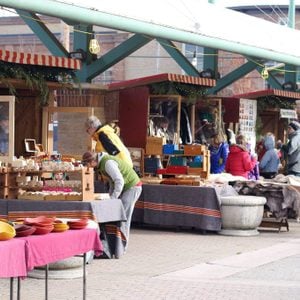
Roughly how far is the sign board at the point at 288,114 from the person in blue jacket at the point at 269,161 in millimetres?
3207

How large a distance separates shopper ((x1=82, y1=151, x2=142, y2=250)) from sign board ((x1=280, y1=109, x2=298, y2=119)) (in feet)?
34.7

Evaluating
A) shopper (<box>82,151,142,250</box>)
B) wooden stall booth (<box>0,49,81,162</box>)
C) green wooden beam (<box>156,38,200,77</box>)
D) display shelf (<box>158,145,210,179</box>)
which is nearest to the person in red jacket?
display shelf (<box>158,145,210,179</box>)

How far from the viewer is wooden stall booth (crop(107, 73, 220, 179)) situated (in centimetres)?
1667

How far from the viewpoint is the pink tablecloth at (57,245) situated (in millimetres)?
7008

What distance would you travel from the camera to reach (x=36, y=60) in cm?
1398

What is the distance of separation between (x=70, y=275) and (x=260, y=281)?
2224mm

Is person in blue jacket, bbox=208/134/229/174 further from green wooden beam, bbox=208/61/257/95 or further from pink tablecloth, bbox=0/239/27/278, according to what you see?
pink tablecloth, bbox=0/239/27/278

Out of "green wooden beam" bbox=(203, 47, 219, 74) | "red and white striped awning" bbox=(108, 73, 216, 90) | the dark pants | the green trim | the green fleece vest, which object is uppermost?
"green wooden beam" bbox=(203, 47, 219, 74)

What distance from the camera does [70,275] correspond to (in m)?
9.91

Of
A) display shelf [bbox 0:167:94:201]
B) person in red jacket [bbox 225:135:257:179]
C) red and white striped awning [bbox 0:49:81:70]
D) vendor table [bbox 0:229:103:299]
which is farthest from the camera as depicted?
person in red jacket [bbox 225:135:257:179]

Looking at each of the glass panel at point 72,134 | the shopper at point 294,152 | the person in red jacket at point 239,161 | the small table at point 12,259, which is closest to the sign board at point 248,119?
the shopper at point 294,152

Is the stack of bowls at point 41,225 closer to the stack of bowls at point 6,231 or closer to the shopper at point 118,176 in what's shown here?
the stack of bowls at point 6,231

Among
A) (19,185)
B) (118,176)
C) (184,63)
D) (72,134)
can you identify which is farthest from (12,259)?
(184,63)

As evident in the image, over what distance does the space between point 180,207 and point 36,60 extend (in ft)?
11.2
